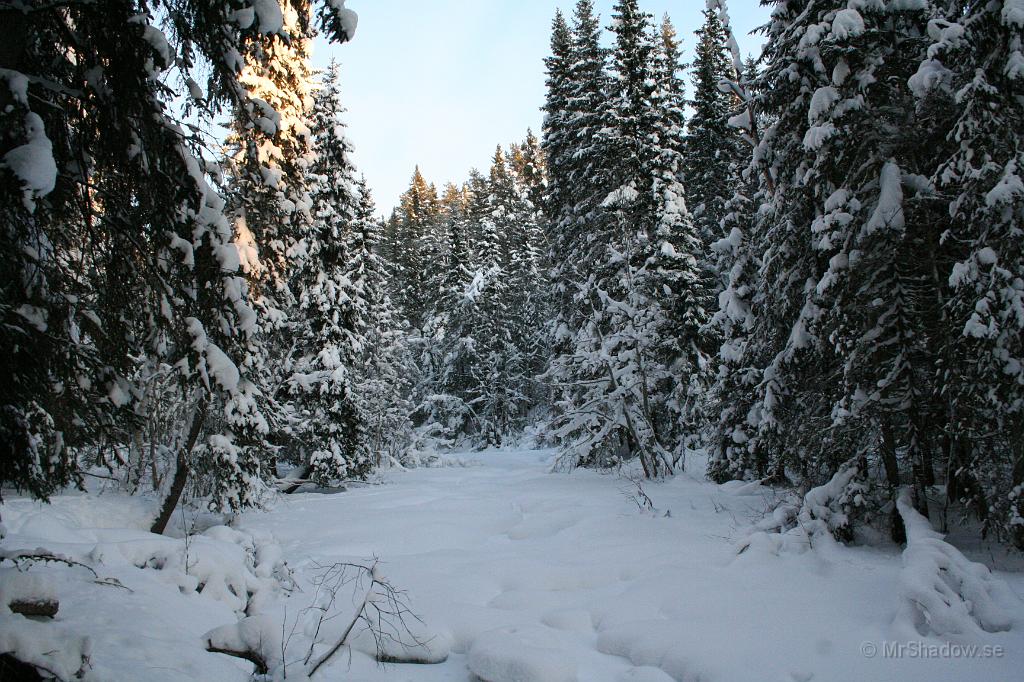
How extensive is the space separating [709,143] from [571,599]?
879 inches

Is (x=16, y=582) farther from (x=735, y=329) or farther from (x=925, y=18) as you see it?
(x=735, y=329)

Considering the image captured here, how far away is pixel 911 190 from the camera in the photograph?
25.9 feet

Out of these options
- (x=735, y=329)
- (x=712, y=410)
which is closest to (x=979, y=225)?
(x=735, y=329)

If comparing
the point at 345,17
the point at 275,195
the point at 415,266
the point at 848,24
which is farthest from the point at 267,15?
the point at 415,266

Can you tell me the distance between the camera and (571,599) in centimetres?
697

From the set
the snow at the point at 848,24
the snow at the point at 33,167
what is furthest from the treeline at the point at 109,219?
the snow at the point at 848,24

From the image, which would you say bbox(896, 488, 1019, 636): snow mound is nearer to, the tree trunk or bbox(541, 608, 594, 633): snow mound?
bbox(541, 608, 594, 633): snow mound

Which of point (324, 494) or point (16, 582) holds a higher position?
point (16, 582)

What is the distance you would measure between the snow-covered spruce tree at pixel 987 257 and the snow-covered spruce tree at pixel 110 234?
6989mm

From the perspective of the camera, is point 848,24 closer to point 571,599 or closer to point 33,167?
point 571,599

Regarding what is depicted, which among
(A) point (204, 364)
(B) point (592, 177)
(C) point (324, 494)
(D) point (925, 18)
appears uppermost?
(B) point (592, 177)

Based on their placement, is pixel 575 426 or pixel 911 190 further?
pixel 575 426

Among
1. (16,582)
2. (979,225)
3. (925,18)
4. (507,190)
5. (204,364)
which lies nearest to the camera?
(16,582)

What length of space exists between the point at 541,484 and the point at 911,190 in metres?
12.5
